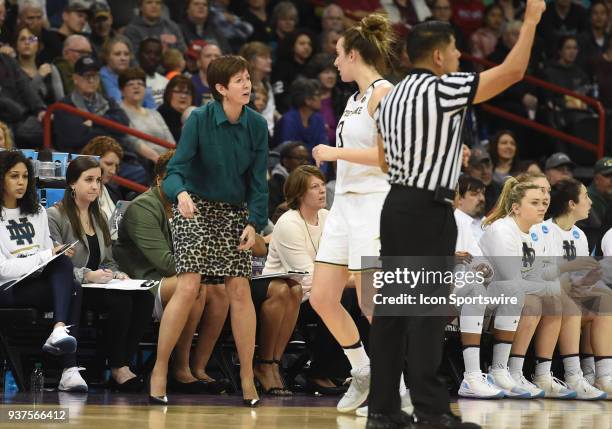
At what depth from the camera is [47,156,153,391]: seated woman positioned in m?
7.15

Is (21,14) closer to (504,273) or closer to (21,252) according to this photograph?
(21,252)

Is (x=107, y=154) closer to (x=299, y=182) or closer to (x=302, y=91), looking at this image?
(x=299, y=182)

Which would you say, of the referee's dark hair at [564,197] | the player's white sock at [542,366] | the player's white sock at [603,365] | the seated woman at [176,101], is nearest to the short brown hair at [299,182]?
the player's white sock at [542,366]

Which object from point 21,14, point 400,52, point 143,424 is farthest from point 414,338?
point 400,52

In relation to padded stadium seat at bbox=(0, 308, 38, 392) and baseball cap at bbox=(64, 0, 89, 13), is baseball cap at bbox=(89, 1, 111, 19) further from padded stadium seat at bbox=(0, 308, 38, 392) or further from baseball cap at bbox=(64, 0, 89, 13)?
padded stadium seat at bbox=(0, 308, 38, 392)

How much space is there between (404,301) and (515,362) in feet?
11.9

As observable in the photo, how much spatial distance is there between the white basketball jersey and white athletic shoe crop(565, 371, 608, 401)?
3.13 meters

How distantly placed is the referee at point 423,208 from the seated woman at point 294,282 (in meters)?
2.66

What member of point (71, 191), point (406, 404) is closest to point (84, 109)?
point (71, 191)

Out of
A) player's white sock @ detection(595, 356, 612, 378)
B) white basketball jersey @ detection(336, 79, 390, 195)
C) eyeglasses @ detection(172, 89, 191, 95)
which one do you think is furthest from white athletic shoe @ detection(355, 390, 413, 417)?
eyeglasses @ detection(172, 89, 191, 95)

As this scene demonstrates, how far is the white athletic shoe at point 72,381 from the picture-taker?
6953 mm

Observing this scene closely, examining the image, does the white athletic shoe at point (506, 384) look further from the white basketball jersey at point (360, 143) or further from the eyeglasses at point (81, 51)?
the eyeglasses at point (81, 51)

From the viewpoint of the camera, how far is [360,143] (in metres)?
5.82

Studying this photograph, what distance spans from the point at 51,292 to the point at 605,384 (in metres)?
4.07
